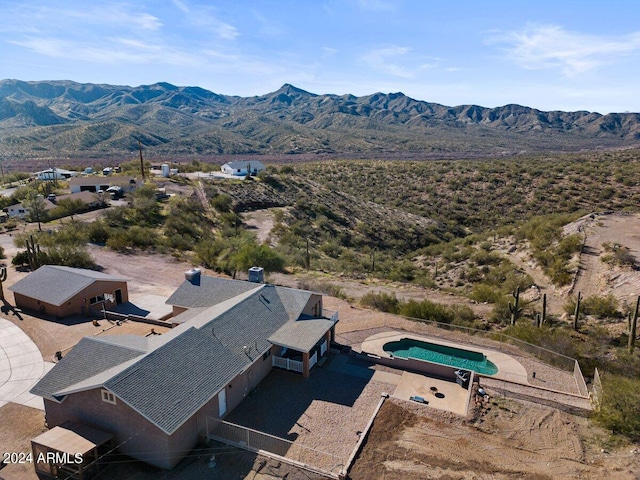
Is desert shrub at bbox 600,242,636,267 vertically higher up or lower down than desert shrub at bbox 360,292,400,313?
higher up

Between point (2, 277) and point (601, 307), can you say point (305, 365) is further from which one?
point (2, 277)

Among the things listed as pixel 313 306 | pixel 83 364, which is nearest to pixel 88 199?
pixel 313 306

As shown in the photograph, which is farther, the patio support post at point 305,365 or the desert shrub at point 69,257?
the desert shrub at point 69,257

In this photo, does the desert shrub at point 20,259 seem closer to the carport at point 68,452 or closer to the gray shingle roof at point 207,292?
the gray shingle roof at point 207,292

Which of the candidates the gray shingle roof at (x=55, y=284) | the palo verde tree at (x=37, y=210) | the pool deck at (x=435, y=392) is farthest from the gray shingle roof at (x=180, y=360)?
the palo verde tree at (x=37, y=210)

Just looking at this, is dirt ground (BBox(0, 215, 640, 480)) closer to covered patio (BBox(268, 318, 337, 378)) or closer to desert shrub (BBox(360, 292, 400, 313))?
covered patio (BBox(268, 318, 337, 378))

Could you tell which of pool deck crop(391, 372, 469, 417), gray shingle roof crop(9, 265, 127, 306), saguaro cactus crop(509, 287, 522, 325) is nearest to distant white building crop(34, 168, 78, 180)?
gray shingle roof crop(9, 265, 127, 306)
